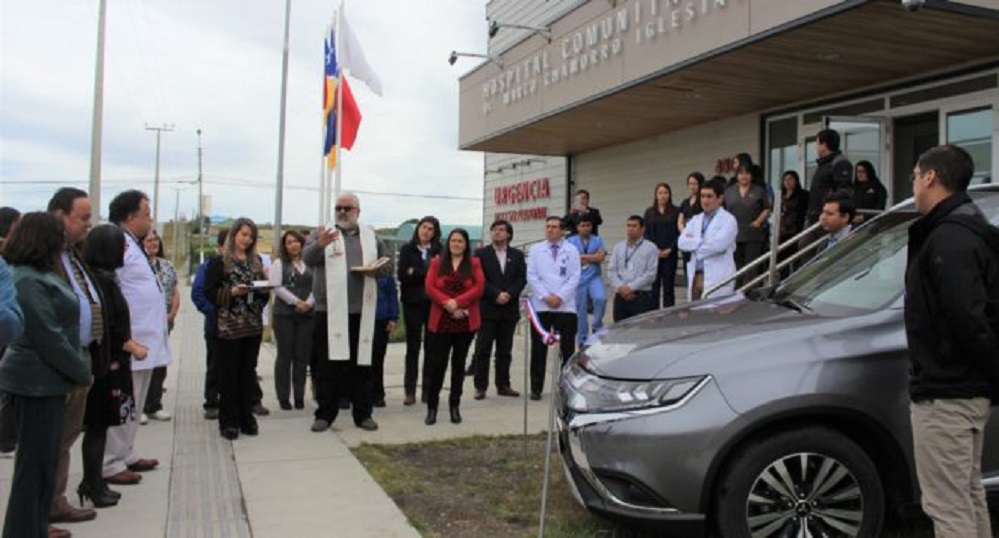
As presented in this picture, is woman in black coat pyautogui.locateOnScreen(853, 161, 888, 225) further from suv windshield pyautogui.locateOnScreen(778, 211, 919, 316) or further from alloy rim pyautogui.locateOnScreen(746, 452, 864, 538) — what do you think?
alloy rim pyautogui.locateOnScreen(746, 452, 864, 538)

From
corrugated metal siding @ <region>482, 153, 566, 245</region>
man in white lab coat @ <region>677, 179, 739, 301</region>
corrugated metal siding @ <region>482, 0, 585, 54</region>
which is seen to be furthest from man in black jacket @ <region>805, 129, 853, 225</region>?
corrugated metal siding @ <region>482, 153, 566, 245</region>

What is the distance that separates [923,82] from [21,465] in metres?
9.72

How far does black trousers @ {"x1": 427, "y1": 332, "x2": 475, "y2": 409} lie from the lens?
24.4 ft

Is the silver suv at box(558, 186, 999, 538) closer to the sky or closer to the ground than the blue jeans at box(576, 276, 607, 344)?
closer to the ground

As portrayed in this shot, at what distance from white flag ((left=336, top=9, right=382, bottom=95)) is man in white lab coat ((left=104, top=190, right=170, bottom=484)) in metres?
3.56

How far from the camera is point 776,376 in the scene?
12.3 feet

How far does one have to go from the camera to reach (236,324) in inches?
266

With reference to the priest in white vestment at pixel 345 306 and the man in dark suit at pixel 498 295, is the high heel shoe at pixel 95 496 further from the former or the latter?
the man in dark suit at pixel 498 295

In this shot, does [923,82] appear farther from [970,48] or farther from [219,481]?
[219,481]

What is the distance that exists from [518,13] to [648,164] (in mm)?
6493

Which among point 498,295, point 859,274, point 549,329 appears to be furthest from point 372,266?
point 859,274

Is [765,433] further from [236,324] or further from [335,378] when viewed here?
[236,324]

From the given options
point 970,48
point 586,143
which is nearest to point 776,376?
point 970,48

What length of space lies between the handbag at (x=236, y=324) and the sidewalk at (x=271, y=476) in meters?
0.88
